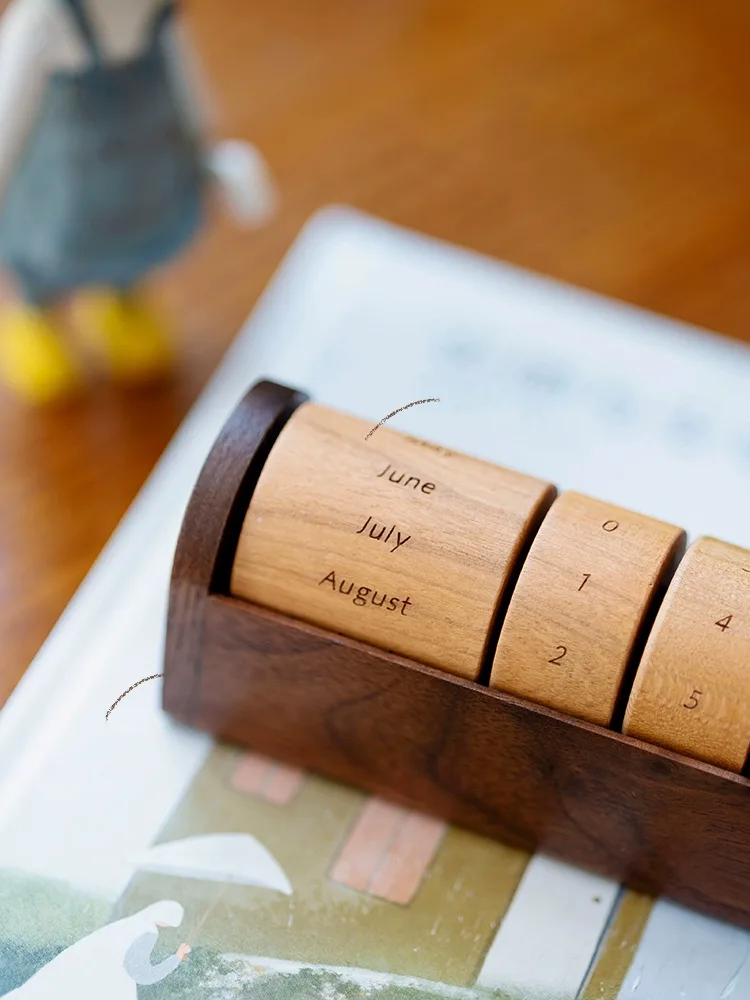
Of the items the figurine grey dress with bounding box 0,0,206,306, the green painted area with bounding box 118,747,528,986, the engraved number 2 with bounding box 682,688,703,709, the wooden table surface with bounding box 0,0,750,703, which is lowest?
the green painted area with bounding box 118,747,528,986

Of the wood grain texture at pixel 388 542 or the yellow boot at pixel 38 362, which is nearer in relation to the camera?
the wood grain texture at pixel 388 542

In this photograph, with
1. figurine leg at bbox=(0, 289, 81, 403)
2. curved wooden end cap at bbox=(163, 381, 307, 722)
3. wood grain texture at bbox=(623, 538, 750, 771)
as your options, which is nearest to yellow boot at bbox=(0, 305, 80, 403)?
figurine leg at bbox=(0, 289, 81, 403)

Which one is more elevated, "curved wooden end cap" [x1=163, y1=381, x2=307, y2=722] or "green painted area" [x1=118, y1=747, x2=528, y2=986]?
"curved wooden end cap" [x1=163, y1=381, x2=307, y2=722]

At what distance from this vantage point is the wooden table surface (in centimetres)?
54

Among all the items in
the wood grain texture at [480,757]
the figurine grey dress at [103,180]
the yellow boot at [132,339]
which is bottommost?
the wood grain texture at [480,757]

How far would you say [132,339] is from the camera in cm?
55

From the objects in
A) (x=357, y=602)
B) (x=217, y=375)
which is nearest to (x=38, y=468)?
(x=217, y=375)

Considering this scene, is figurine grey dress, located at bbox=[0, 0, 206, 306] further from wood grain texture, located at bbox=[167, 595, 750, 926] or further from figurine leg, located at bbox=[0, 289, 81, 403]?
wood grain texture, located at bbox=[167, 595, 750, 926]

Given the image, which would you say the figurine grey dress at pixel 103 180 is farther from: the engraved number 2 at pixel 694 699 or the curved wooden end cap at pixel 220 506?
the engraved number 2 at pixel 694 699

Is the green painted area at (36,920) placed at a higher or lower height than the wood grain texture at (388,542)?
lower

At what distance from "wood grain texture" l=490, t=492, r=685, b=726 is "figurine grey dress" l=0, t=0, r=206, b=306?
0.88ft

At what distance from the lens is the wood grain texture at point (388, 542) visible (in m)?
0.35

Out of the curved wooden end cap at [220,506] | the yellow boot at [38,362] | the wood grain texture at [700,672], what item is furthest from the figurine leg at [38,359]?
the wood grain texture at [700,672]

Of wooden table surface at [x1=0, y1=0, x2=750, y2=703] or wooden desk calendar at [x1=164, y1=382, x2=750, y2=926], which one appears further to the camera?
wooden table surface at [x1=0, y1=0, x2=750, y2=703]
